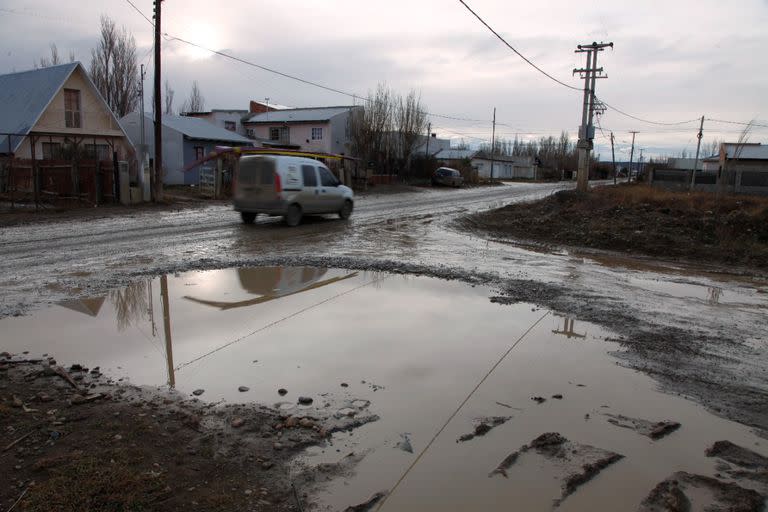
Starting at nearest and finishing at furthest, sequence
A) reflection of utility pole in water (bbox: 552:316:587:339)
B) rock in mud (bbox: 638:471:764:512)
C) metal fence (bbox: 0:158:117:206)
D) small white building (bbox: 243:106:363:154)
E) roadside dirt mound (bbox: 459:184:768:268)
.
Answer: rock in mud (bbox: 638:471:764:512) < reflection of utility pole in water (bbox: 552:316:587:339) < roadside dirt mound (bbox: 459:184:768:268) < metal fence (bbox: 0:158:117:206) < small white building (bbox: 243:106:363:154)

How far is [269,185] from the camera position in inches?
609

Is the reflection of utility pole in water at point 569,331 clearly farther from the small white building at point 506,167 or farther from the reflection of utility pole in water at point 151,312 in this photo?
the small white building at point 506,167

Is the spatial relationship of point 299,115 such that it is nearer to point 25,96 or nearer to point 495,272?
point 25,96

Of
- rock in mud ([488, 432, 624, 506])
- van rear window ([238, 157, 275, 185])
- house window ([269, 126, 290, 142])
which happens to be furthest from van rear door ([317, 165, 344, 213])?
house window ([269, 126, 290, 142])

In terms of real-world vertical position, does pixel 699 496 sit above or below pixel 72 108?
below

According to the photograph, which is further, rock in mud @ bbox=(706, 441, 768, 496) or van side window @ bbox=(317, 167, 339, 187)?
van side window @ bbox=(317, 167, 339, 187)

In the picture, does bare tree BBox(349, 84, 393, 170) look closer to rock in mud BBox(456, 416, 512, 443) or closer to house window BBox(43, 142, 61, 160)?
house window BBox(43, 142, 61, 160)

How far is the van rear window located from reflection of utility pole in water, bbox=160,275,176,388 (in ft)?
22.5

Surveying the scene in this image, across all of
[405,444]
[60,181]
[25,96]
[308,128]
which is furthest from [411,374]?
[308,128]

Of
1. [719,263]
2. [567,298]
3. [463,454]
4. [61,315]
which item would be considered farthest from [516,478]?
[719,263]

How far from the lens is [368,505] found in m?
3.30

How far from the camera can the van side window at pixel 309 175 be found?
16.1m

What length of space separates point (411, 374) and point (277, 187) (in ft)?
36.1

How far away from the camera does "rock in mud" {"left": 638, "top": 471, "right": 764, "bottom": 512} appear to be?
11.0 ft
